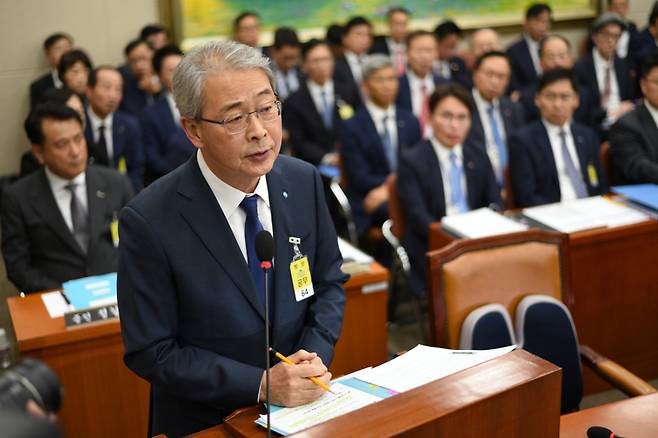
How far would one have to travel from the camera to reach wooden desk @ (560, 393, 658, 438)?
1.97 metres

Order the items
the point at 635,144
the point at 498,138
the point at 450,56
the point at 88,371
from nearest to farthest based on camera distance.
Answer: the point at 88,371
the point at 635,144
the point at 498,138
the point at 450,56

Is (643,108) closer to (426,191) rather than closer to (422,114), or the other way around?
(426,191)

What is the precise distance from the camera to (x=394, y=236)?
169 inches

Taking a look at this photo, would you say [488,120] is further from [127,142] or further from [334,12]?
[334,12]

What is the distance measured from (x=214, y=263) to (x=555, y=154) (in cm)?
319

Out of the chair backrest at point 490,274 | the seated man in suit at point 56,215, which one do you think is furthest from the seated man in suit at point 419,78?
the chair backrest at point 490,274

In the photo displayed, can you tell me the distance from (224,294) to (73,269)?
1.96m

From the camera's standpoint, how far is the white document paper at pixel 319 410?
1572mm

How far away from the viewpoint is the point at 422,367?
174cm

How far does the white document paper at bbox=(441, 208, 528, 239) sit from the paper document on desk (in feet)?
6.44

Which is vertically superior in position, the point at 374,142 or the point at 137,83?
the point at 137,83

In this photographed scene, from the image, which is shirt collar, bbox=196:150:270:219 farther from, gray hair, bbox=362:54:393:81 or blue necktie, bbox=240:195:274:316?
gray hair, bbox=362:54:393:81

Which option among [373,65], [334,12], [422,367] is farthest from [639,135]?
[334,12]

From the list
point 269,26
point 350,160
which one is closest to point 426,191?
point 350,160
